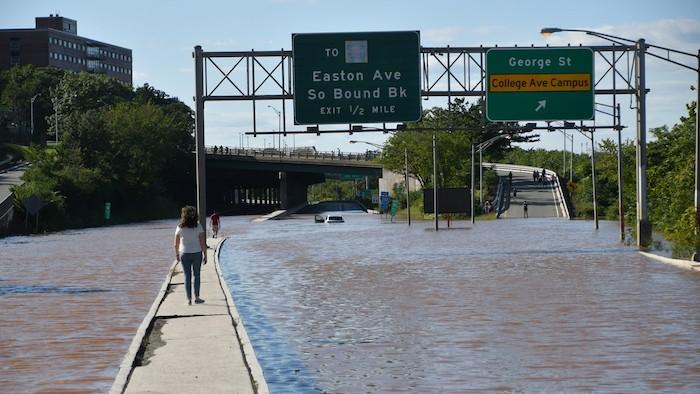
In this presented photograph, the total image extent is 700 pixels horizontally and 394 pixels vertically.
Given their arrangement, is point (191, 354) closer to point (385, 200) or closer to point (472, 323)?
point (472, 323)

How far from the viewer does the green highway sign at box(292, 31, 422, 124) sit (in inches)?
1645

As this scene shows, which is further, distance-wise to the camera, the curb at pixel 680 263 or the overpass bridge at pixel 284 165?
the overpass bridge at pixel 284 165

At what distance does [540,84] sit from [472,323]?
24215 mm

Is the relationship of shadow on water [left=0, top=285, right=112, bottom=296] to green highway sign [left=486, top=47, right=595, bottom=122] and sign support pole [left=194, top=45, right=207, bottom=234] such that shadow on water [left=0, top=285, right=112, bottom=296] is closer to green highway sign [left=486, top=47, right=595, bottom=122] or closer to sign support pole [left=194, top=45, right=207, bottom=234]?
sign support pole [left=194, top=45, right=207, bottom=234]

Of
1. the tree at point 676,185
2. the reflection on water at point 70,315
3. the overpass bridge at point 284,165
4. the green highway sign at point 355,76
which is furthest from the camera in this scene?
the overpass bridge at point 284,165

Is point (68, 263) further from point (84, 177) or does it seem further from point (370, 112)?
point (84, 177)

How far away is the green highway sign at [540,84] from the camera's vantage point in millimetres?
41969

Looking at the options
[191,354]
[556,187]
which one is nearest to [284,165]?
[556,187]

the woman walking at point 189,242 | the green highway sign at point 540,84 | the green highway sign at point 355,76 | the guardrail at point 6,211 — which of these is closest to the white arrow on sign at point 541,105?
the green highway sign at point 540,84

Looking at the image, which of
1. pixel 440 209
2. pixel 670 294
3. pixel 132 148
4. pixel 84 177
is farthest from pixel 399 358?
pixel 132 148

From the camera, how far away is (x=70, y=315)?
21125 millimetres

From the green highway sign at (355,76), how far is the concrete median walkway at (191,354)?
2104 cm

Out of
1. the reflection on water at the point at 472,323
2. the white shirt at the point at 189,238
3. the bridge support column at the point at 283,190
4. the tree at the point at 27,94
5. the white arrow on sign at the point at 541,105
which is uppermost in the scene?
the tree at the point at 27,94

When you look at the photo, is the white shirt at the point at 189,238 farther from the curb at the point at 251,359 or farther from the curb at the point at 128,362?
the curb at the point at 128,362
